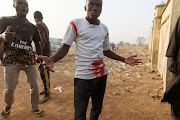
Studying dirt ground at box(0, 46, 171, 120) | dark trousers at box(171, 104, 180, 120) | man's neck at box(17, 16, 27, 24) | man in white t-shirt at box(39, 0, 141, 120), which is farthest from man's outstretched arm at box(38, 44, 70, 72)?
dark trousers at box(171, 104, 180, 120)

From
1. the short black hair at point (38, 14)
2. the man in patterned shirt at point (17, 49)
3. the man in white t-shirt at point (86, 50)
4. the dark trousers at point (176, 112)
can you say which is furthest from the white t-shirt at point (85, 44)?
the short black hair at point (38, 14)

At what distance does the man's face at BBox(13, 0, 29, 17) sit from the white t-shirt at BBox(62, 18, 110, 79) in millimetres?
1131

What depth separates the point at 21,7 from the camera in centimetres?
203

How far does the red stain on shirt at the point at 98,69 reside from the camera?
4.93 ft

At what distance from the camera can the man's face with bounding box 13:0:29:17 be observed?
2004 mm

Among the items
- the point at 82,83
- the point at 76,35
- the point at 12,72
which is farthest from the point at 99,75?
the point at 12,72

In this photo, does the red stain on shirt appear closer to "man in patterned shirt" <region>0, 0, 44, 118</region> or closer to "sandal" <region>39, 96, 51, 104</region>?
"man in patterned shirt" <region>0, 0, 44, 118</region>

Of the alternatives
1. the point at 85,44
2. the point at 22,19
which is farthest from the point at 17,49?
the point at 85,44

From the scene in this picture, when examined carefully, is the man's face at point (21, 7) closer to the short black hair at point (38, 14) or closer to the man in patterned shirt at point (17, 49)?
the man in patterned shirt at point (17, 49)

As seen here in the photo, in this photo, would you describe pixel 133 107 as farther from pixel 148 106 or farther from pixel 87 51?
pixel 87 51

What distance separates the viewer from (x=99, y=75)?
1.54 m

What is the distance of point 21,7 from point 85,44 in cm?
133

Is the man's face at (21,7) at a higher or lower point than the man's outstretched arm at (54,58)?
higher

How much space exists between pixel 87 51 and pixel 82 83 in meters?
0.36
